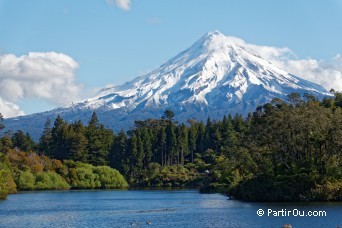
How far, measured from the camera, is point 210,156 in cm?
9750

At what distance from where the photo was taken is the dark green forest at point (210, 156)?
48.0 meters

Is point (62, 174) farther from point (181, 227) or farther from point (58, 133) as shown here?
point (181, 227)

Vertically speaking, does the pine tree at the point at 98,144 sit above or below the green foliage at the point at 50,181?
above

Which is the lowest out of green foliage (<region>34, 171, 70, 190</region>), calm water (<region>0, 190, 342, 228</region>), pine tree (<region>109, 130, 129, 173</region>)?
calm water (<region>0, 190, 342, 228</region>)

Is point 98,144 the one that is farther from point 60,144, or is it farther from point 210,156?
point 210,156

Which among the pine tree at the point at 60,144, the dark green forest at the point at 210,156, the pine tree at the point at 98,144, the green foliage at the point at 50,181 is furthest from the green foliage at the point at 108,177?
the pine tree at the point at 60,144

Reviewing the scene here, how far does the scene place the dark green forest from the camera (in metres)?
48.0

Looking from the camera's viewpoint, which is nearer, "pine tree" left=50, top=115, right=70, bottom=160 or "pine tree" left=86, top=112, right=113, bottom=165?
"pine tree" left=50, top=115, right=70, bottom=160

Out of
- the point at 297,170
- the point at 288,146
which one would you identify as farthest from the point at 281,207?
the point at 288,146

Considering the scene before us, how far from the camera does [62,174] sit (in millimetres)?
87375

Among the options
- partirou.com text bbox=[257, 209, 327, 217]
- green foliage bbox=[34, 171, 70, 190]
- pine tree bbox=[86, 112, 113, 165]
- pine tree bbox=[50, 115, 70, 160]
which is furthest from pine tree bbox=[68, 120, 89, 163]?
partirou.com text bbox=[257, 209, 327, 217]

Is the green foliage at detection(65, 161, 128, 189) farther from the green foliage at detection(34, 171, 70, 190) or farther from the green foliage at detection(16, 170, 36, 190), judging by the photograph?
the green foliage at detection(16, 170, 36, 190)

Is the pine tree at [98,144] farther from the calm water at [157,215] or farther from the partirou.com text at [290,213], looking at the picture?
the partirou.com text at [290,213]

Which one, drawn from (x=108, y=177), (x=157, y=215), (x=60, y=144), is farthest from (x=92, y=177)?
(x=157, y=215)
